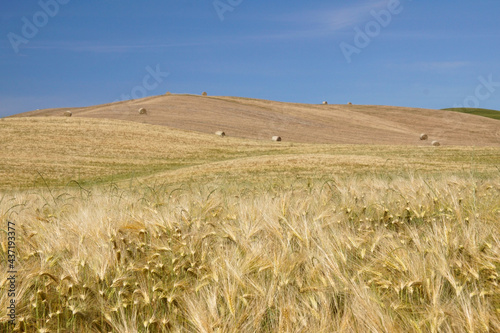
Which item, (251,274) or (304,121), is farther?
(304,121)

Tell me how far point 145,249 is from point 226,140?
96.6ft

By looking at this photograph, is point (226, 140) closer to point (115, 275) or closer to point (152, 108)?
point (152, 108)

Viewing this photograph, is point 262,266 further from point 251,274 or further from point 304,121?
point 304,121

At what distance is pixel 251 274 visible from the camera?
2.80 meters

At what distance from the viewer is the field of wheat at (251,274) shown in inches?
95.2

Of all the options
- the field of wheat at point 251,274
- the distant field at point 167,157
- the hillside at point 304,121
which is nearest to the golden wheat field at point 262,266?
the field of wheat at point 251,274

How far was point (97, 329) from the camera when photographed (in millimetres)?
2750

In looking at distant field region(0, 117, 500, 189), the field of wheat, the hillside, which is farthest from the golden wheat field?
the hillside

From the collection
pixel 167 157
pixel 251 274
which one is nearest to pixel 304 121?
pixel 167 157

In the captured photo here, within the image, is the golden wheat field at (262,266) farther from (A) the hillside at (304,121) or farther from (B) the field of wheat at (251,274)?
(A) the hillside at (304,121)

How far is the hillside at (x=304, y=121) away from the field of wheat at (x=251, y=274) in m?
34.2

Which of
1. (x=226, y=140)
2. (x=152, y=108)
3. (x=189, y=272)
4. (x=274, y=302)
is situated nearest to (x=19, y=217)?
(x=189, y=272)

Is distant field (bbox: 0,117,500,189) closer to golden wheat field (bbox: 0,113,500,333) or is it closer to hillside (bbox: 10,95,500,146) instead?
hillside (bbox: 10,95,500,146)

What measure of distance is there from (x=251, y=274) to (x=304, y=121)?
1866 inches
